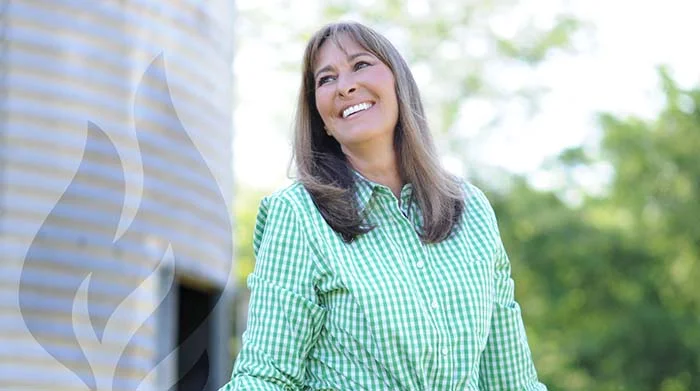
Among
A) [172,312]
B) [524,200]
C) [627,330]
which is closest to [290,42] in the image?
[524,200]

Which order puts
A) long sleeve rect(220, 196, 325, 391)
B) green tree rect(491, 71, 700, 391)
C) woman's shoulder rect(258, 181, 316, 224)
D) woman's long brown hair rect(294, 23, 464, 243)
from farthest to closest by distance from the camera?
green tree rect(491, 71, 700, 391) → woman's long brown hair rect(294, 23, 464, 243) → woman's shoulder rect(258, 181, 316, 224) → long sleeve rect(220, 196, 325, 391)

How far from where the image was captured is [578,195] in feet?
41.7

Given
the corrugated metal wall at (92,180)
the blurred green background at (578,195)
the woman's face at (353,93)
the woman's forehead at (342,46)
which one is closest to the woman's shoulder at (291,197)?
the woman's face at (353,93)

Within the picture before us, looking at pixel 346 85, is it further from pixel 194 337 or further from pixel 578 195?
pixel 578 195

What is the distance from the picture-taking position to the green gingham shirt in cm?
178

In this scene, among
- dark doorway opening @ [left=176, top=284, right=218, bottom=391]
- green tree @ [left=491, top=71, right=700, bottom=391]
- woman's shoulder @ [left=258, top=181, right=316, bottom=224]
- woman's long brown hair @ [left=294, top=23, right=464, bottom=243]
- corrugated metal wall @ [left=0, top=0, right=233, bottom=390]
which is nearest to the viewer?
woman's shoulder @ [left=258, top=181, right=316, bottom=224]

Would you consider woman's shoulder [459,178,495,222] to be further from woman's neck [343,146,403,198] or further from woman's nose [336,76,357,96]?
woman's nose [336,76,357,96]

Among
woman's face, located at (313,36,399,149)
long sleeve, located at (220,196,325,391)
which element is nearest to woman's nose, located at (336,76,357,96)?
woman's face, located at (313,36,399,149)

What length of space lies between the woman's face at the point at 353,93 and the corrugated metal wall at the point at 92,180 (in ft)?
10.9

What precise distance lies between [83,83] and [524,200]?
7400mm

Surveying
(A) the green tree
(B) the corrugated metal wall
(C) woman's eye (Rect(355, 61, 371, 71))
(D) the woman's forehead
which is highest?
(D) the woman's forehead

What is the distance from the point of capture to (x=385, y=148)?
2072mm

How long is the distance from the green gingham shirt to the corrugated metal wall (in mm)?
3412

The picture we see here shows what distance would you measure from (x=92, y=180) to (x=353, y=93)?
3677 mm
